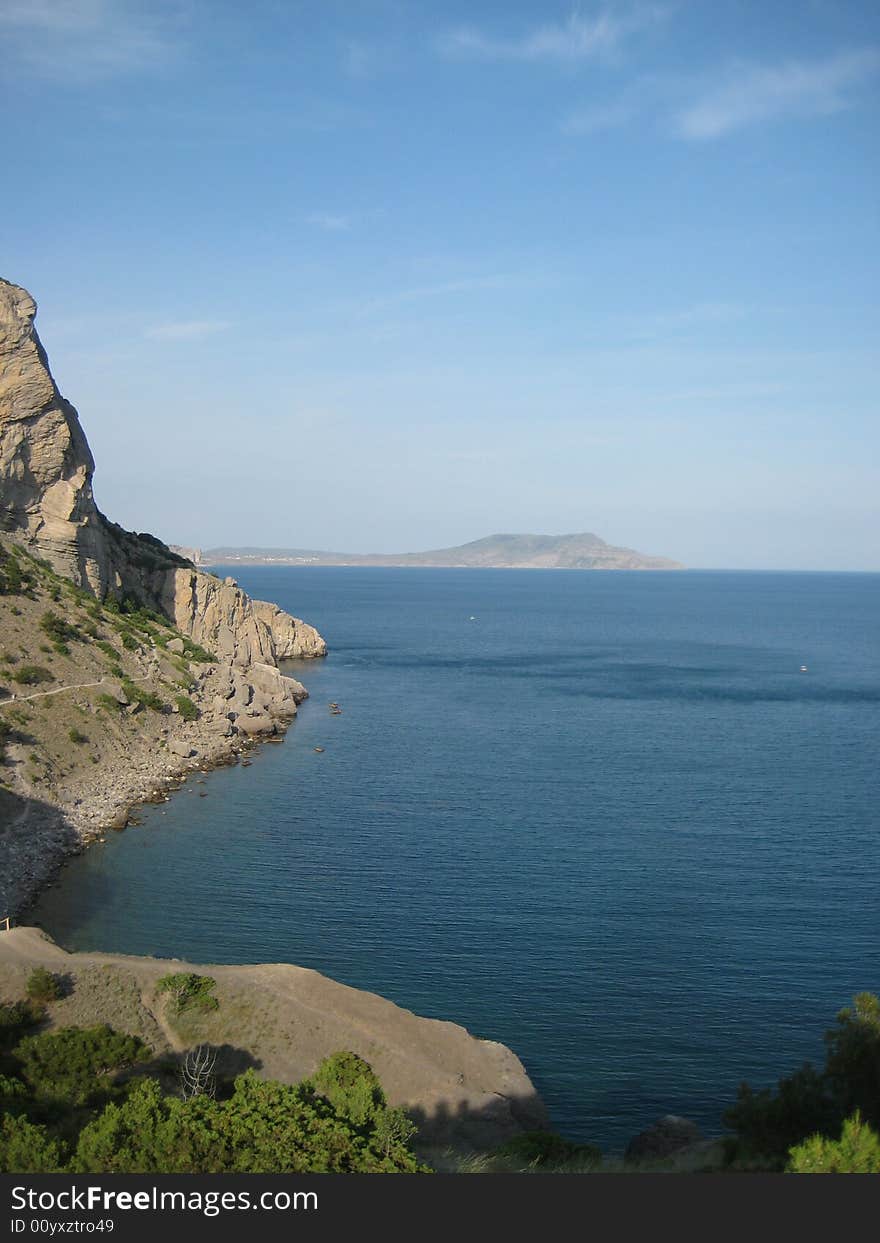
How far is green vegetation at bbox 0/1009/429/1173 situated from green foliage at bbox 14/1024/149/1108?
4 cm

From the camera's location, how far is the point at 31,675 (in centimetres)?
7188

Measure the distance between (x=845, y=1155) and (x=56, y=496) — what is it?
Answer: 88.8m

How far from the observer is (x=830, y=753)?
82.9 meters

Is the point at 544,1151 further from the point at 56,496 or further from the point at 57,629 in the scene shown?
the point at 56,496

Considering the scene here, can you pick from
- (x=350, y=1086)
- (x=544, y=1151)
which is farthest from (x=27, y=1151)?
(x=544, y=1151)

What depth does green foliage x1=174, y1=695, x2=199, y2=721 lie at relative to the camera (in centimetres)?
8319

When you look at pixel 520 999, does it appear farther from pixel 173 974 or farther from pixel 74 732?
pixel 74 732

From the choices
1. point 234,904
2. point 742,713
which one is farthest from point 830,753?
point 234,904

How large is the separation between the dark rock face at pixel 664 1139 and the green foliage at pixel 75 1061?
15.4 meters

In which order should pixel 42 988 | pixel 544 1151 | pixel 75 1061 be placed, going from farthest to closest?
pixel 42 988 → pixel 75 1061 → pixel 544 1151

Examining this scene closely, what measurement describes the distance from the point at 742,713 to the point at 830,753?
60.2 feet

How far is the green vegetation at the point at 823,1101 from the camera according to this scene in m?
25.7

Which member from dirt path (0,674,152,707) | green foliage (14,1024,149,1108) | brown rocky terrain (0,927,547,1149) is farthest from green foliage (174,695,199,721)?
green foliage (14,1024,149,1108)

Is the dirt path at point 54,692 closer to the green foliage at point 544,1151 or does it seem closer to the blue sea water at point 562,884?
the blue sea water at point 562,884
